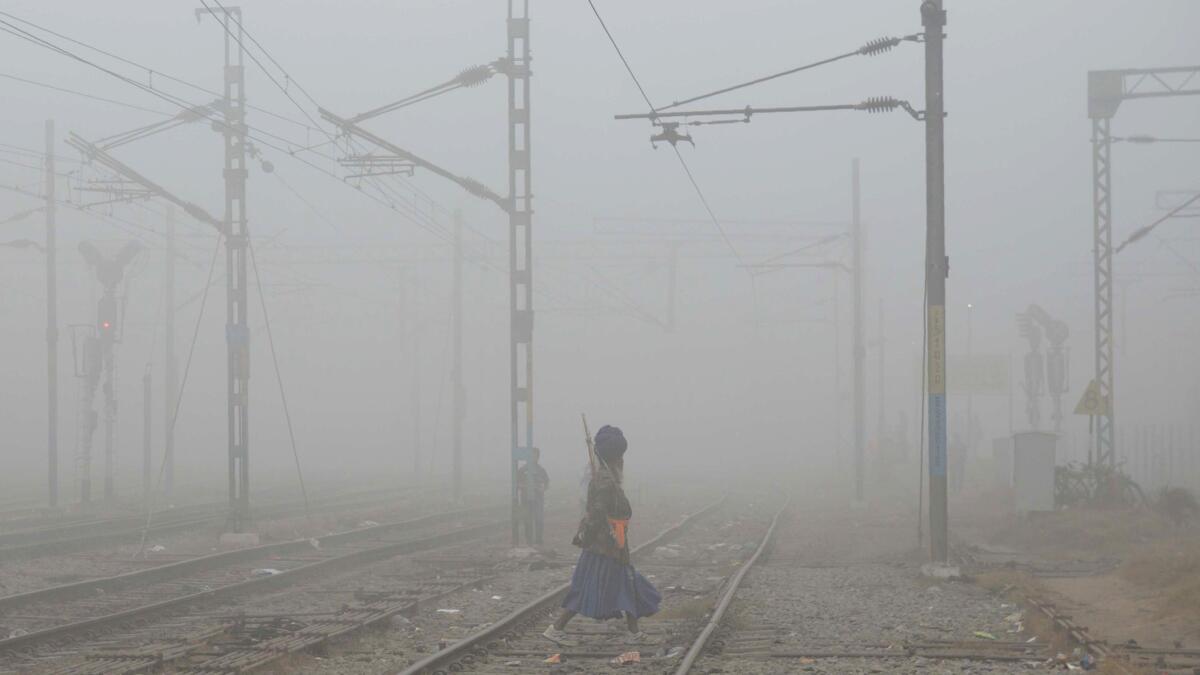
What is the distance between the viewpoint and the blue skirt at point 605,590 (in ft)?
36.3

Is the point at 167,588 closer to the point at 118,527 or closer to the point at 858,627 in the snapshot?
the point at 858,627

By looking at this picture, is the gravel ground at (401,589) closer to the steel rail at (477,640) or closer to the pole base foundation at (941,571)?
the steel rail at (477,640)

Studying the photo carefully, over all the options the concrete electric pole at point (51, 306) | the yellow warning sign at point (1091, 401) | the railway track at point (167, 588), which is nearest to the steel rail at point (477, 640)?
the railway track at point (167, 588)

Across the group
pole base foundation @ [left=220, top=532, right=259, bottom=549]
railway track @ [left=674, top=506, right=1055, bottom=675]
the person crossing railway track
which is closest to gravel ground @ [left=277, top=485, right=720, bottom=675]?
the person crossing railway track

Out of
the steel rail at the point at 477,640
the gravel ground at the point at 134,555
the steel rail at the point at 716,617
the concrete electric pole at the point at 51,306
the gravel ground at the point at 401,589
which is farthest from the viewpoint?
the concrete electric pole at the point at 51,306

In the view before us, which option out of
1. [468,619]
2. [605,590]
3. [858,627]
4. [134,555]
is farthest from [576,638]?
[134,555]

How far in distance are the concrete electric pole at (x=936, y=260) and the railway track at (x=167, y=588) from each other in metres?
8.52

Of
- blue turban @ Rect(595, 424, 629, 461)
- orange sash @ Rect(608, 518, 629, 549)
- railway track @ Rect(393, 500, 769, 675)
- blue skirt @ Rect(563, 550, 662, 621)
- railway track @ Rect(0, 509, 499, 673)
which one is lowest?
railway track @ Rect(0, 509, 499, 673)

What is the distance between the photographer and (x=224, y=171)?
23.8 meters

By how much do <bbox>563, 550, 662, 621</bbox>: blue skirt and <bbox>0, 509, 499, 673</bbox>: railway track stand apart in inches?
134

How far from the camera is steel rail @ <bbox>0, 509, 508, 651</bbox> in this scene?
40.7 ft

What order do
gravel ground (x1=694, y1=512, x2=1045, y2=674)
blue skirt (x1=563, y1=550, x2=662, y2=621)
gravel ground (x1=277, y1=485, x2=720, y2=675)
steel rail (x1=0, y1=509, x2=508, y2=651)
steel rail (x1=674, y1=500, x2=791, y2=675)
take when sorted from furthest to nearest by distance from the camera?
1. steel rail (x1=0, y1=509, x2=508, y2=651)
2. blue skirt (x1=563, y1=550, x2=662, y2=621)
3. gravel ground (x1=277, y1=485, x2=720, y2=675)
4. gravel ground (x1=694, y1=512, x2=1045, y2=674)
5. steel rail (x1=674, y1=500, x2=791, y2=675)

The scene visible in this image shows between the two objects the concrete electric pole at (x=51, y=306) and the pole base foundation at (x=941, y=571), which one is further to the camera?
the concrete electric pole at (x=51, y=306)

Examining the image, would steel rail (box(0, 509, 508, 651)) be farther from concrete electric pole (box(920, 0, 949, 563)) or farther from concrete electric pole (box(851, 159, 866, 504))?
concrete electric pole (box(851, 159, 866, 504))
